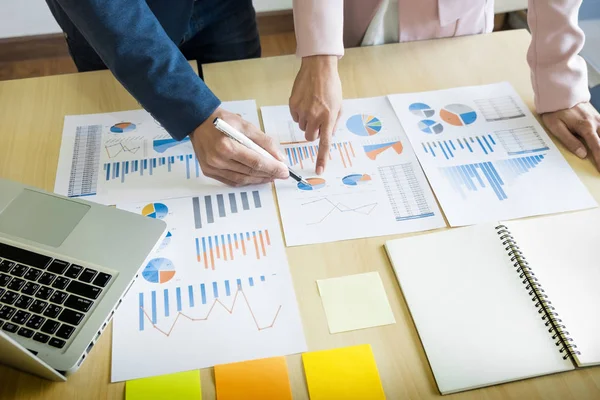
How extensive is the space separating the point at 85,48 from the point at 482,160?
78 centimetres

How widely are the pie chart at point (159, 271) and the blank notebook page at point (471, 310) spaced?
1.00ft

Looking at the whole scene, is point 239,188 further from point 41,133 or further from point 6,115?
point 6,115

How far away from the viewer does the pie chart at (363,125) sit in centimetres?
96

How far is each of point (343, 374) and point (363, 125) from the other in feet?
1.55

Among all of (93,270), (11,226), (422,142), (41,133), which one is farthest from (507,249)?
(41,133)

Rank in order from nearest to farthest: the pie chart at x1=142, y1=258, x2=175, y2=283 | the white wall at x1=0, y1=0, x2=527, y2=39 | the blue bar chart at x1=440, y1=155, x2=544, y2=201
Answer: the pie chart at x1=142, y1=258, x2=175, y2=283 < the blue bar chart at x1=440, y1=155, x2=544, y2=201 < the white wall at x1=0, y1=0, x2=527, y2=39

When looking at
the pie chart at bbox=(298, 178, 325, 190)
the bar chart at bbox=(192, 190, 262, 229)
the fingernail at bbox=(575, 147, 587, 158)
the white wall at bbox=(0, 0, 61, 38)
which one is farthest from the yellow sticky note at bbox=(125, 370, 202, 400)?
the white wall at bbox=(0, 0, 61, 38)

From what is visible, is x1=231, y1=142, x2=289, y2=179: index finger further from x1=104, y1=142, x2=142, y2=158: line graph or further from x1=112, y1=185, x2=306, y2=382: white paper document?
x1=104, y1=142, x2=142, y2=158: line graph

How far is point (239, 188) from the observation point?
873 millimetres

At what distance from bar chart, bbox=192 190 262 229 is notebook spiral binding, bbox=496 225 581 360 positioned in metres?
0.36

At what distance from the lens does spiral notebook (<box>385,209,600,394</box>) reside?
25.9 inches

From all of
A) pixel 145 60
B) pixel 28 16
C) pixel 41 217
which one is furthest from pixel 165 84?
pixel 28 16

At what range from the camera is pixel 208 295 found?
2.39 feet

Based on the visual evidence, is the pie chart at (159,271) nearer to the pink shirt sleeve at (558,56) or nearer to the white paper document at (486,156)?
the white paper document at (486,156)
